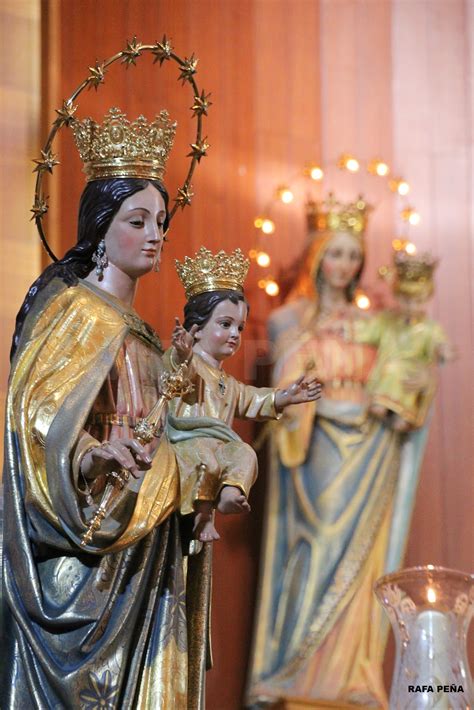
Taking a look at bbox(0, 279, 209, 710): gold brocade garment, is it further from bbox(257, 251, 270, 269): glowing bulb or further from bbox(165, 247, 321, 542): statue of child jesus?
bbox(257, 251, 270, 269): glowing bulb

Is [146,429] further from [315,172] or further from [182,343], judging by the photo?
[315,172]

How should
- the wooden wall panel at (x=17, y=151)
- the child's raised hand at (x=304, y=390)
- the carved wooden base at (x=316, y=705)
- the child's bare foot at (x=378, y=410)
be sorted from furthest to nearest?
the child's bare foot at (x=378, y=410) < the carved wooden base at (x=316, y=705) < the wooden wall panel at (x=17, y=151) < the child's raised hand at (x=304, y=390)

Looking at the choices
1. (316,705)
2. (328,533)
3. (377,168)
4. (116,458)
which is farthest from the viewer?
(377,168)

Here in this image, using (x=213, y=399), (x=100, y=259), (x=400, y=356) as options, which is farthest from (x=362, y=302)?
(x=100, y=259)

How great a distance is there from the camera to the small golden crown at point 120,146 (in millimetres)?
3234

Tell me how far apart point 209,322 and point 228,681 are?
7.92 ft

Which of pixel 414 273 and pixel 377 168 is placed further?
pixel 377 168

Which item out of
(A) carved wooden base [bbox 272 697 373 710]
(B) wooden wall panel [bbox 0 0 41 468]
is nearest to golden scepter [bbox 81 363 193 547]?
(B) wooden wall panel [bbox 0 0 41 468]

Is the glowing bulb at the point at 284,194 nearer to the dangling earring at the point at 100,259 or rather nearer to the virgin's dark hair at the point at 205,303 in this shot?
the virgin's dark hair at the point at 205,303

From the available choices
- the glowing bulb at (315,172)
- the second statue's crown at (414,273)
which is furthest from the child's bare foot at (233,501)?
the glowing bulb at (315,172)

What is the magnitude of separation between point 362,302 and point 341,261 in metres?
0.22

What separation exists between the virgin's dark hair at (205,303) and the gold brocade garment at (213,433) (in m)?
0.09

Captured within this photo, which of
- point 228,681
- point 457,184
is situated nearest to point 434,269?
point 457,184

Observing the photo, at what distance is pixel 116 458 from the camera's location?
9.45 feet
